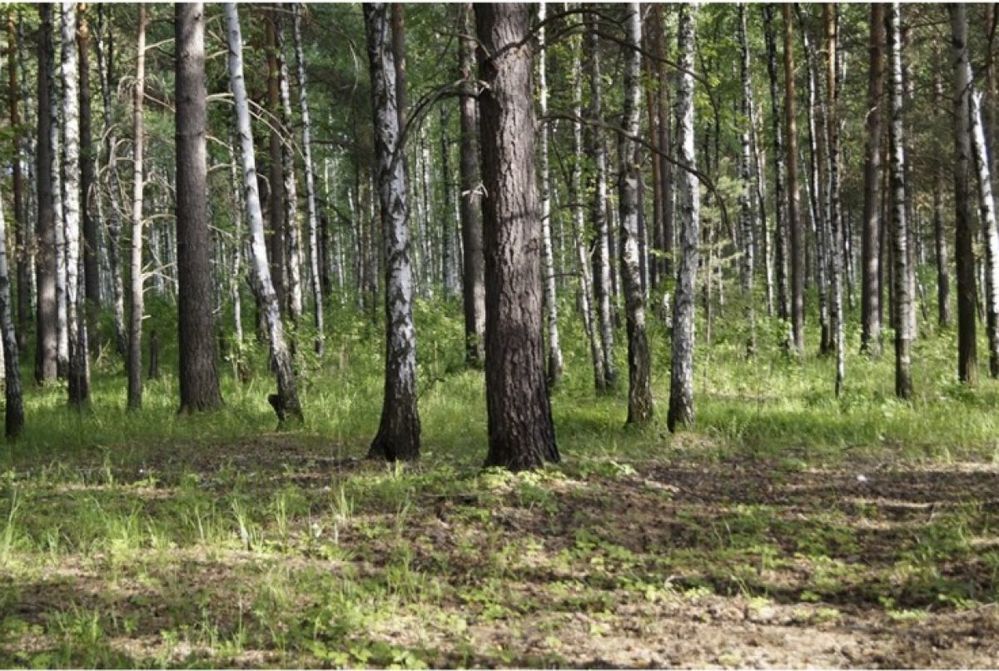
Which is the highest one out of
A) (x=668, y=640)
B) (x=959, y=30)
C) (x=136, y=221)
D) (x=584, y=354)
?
(x=959, y=30)

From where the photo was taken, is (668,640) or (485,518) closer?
(668,640)

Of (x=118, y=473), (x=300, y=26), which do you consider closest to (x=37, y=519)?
(x=118, y=473)

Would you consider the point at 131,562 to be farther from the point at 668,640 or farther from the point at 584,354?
Answer: the point at 584,354

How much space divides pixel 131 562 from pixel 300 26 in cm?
1562

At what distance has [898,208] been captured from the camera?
10766mm

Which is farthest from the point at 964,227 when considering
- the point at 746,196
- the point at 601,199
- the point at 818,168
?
the point at 818,168

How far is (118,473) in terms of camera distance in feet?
25.9

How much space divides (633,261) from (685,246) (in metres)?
0.61

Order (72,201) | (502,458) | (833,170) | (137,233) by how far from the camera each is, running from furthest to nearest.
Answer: (833,170)
(137,233)
(72,201)
(502,458)

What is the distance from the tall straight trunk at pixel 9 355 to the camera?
9.24 metres

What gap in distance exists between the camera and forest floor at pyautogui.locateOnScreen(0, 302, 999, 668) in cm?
405

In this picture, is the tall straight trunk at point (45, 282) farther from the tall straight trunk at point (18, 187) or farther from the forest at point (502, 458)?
the forest at point (502, 458)

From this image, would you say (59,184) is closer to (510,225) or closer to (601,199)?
(601,199)

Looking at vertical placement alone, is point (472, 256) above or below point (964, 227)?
above
